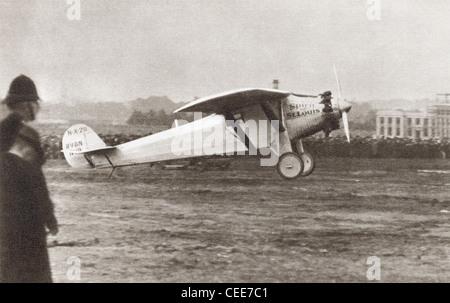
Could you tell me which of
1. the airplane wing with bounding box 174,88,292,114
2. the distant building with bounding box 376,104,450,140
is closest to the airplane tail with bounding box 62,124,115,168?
the airplane wing with bounding box 174,88,292,114

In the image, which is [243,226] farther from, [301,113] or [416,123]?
[416,123]

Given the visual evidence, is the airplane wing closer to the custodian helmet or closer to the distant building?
the distant building

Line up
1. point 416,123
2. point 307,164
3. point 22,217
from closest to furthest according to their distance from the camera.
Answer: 1. point 22,217
2. point 307,164
3. point 416,123

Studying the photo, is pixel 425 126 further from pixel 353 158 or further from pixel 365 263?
pixel 365 263

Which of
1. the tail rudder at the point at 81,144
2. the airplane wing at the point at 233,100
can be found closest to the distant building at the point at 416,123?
the airplane wing at the point at 233,100

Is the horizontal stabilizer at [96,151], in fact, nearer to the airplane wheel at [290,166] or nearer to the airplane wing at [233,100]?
the airplane wing at [233,100]

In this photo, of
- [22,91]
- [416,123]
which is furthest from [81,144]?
[416,123]
